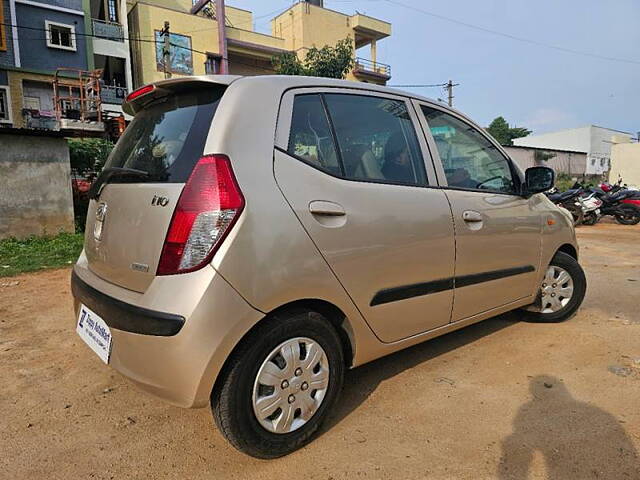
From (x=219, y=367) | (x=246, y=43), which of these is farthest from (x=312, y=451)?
(x=246, y=43)

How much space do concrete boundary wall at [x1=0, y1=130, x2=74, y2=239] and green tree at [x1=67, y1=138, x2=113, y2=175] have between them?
3.80 feet

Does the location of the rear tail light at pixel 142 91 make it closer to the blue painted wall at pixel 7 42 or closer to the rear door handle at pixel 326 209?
the rear door handle at pixel 326 209

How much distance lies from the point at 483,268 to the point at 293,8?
2982 cm

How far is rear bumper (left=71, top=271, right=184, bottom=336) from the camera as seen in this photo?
1651mm

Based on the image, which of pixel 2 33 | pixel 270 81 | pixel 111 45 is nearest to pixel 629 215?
pixel 270 81

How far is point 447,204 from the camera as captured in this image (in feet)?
8.20

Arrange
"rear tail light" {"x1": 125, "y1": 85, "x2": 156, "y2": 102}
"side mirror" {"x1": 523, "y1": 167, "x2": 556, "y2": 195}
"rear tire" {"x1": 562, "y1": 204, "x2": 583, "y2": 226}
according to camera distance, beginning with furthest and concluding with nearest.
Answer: "rear tire" {"x1": 562, "y1": 204, "x2": 583, "y2": 226} < "side mirror" {"x1": 523, "y1": 167, "x2": 556, "y2": 195} < "rear tail light" {"x1": 125, "y1": 85, "x2": 156, "y2": 102}

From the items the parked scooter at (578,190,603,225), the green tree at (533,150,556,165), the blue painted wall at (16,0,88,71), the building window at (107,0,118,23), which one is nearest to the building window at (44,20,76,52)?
the blue painted wall at (16,0,88,71)

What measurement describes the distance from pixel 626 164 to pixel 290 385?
31062 mm

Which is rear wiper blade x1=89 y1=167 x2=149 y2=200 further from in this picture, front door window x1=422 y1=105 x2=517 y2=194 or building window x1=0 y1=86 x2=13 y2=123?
building window x1=0 y1=86 x2=13 y2=123

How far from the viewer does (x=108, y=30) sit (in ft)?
67.8

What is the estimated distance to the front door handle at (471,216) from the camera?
2.58m

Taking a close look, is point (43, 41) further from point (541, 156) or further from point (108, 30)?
point (541, 156)

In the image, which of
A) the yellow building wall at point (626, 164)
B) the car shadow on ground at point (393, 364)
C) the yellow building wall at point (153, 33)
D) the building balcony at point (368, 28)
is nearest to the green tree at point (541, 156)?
the yellow building wall at point (626, 164)
